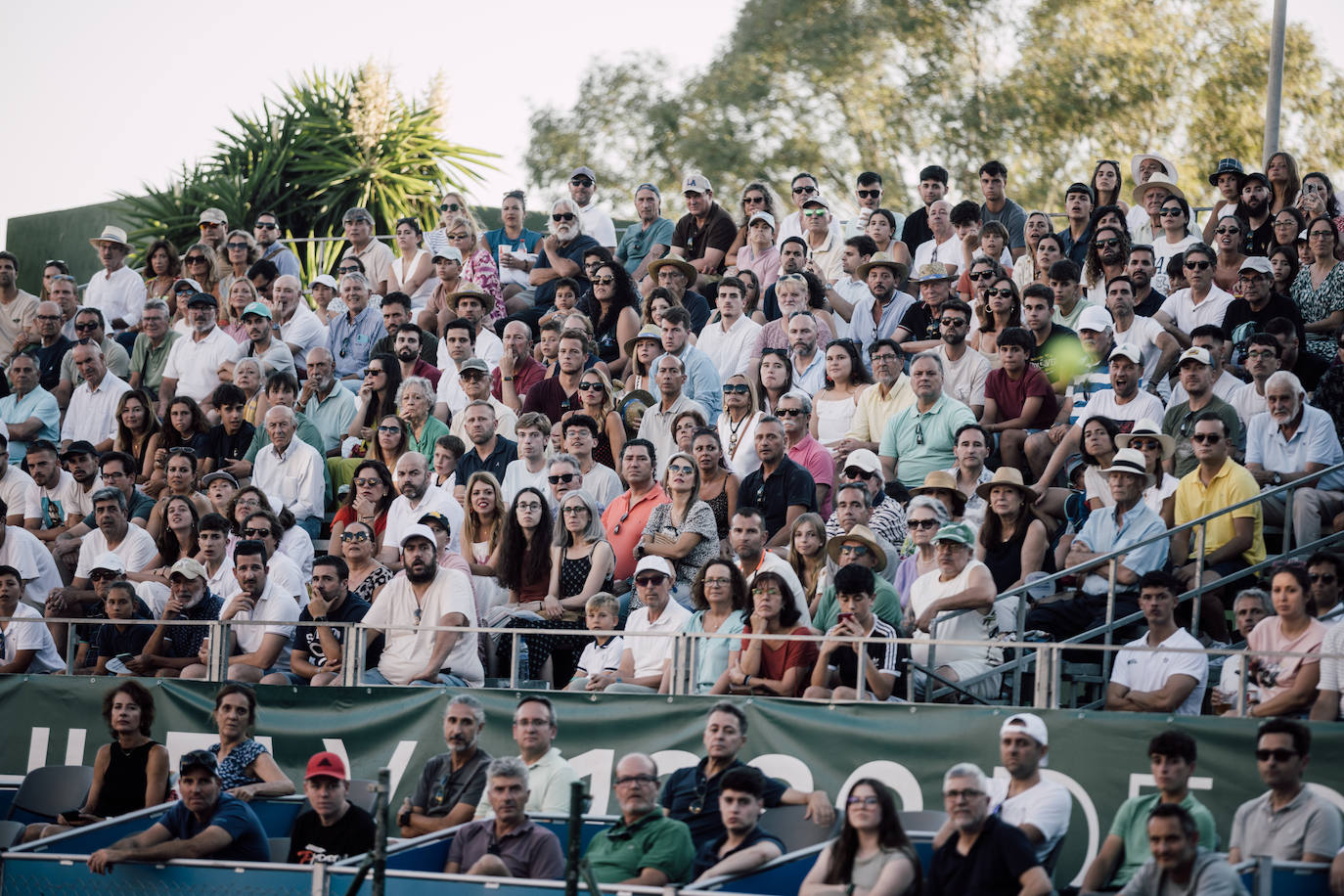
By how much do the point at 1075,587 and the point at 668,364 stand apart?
12.4ft

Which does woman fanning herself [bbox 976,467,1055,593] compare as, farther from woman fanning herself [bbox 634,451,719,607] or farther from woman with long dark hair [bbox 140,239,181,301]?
woman with long dark hair [bbox 140,239,181,301]

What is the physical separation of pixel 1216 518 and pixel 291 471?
708cm

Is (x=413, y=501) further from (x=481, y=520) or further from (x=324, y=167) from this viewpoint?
(x=324, y=167)

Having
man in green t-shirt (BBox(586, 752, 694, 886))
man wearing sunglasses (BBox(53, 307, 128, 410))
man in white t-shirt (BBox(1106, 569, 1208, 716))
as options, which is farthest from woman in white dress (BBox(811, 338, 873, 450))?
man wearing sunglasses (BBox(53, 307, 128, 410))

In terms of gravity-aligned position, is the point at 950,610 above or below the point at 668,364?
below

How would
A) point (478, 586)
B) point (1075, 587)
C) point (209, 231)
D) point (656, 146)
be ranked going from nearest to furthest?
point (1075, 587) → point (478, 586) → point (209, 231) → point (656, 146)

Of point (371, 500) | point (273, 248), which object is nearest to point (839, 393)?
point (371, 500)

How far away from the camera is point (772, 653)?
32.7 feet

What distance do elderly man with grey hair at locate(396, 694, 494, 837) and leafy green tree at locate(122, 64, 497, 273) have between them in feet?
51.3

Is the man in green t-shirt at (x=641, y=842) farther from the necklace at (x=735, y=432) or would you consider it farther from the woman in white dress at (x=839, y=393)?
the woman in white dress at (x=839, y=393)

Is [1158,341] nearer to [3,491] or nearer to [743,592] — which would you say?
[743,592]

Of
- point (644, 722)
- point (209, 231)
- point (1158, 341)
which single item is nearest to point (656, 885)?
point (644, 722)

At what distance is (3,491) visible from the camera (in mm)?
14547

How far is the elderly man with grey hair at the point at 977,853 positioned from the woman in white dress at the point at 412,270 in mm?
10542
